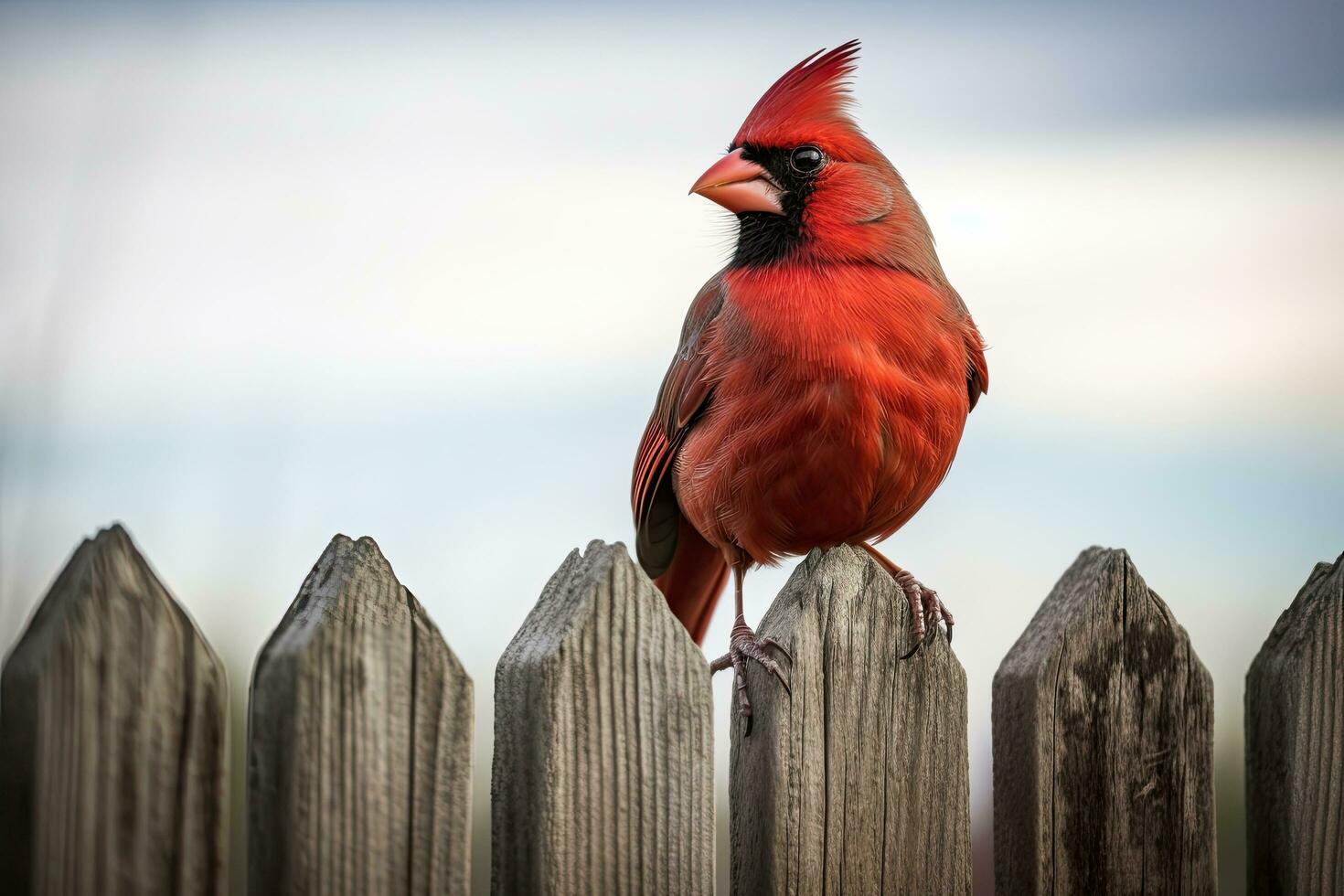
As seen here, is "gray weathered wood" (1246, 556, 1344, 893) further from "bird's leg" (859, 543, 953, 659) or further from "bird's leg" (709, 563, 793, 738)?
"bird's leg" (709, 563, 793, 738)

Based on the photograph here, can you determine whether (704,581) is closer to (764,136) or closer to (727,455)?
(727,455)

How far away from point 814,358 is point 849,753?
814 millimetres

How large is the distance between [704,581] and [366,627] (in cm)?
162

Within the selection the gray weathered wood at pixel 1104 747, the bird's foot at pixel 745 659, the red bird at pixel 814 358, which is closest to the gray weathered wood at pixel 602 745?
the bird's foot at pixel 745 659

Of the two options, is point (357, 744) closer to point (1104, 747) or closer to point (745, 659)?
point (745, 659)

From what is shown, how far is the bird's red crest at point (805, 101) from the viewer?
8.79 ft

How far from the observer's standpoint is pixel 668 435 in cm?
283

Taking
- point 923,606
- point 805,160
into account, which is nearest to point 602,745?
point 923,606

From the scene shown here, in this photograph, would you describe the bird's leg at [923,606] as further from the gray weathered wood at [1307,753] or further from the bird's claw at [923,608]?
the gray weathered wood at [1307,753]

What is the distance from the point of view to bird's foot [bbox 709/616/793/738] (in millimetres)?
1857

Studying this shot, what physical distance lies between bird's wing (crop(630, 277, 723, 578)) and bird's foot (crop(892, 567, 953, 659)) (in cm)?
63

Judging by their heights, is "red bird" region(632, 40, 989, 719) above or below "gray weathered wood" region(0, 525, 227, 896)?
above

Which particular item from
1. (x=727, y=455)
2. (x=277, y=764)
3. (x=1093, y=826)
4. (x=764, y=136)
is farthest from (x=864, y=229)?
(x=277, y=764)

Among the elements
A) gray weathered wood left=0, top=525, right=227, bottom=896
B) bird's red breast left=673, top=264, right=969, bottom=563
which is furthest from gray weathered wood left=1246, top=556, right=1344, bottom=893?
gray weathered wood left=0, top=525, right=227, bottom=896
